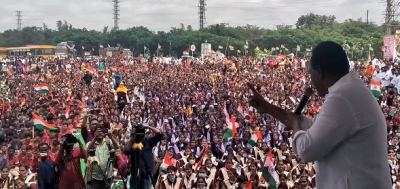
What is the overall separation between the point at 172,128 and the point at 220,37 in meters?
44.0

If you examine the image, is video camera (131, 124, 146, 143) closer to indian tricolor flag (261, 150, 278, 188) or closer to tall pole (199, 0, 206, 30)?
indian tricolor flag (261, 150, 278, 188)

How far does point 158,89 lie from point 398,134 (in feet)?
36.0

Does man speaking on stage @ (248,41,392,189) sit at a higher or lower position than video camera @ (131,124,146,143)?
higher

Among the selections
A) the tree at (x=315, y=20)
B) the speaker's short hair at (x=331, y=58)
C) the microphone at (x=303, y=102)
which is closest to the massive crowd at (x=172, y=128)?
the microphone at (x=303, y=102)

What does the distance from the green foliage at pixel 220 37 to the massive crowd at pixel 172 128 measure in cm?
2469

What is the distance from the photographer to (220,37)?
5775 centimetres

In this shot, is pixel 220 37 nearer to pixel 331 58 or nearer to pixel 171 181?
pixel 171 181

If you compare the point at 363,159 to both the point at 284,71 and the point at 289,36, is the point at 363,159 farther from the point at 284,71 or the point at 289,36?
the point at 289,36

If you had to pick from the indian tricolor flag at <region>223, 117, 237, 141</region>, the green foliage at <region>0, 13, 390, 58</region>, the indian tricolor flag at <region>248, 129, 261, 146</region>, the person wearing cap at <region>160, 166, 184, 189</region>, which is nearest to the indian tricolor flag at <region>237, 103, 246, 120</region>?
the indian tricolor flag at <region>223, 117, 237, 141</region>

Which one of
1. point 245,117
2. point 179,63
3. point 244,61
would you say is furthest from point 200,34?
point 245,117

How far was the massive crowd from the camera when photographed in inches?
277

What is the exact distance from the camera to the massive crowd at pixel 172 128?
7.04 m

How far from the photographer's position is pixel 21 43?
272ft

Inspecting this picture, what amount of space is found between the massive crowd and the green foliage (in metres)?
24.7
